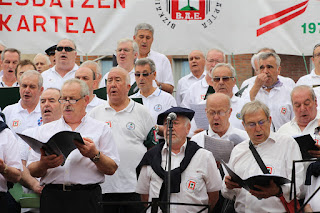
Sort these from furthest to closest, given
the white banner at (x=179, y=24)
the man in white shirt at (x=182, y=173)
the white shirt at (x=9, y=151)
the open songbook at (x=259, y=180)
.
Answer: the white banner at (x=179, y=24) < the man in white shirt at (x=182, y=173) < the white shirt at (x=9, y=151) < the open songbook at (x=259, y=180)

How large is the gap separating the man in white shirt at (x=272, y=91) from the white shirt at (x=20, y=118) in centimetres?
287

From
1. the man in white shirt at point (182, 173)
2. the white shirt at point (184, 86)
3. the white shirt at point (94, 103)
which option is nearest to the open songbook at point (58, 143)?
the man in white shirt at point (182, 173)

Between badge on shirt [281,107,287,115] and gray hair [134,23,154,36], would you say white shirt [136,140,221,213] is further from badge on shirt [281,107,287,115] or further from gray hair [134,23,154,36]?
gray hair [134,23,154,36]

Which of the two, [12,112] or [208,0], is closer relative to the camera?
[12,112]

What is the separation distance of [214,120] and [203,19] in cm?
356

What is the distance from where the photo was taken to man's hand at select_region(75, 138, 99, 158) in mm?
A: 5812

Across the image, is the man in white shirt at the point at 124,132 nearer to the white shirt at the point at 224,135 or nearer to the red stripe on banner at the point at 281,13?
the white shirt at the point at 224,135

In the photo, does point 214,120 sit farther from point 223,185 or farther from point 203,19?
point 203,19

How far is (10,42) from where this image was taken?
1028cm

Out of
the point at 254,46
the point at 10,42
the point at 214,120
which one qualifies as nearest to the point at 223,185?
the point at 214,120

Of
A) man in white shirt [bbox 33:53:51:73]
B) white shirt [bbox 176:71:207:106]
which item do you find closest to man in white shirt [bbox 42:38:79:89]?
man in white shirt [bbox 33:53:51:73]

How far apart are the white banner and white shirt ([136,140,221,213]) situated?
418 centimetres

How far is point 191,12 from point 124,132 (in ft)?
12.3

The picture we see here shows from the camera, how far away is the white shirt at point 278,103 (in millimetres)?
8406
